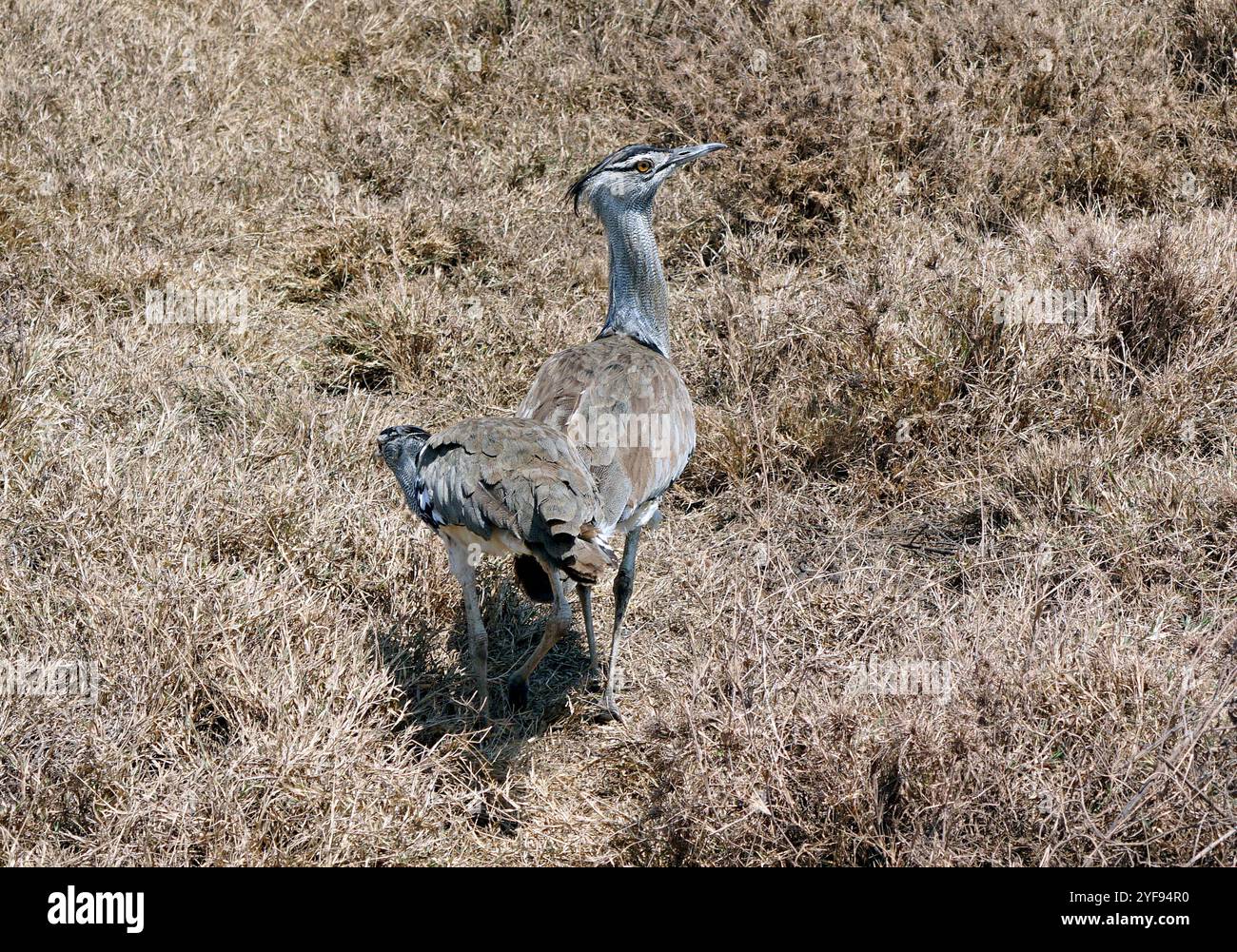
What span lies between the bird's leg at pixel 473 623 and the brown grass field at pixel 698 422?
16cm

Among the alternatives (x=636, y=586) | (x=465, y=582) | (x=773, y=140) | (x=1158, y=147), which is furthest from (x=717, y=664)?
(x=1158, y=147)

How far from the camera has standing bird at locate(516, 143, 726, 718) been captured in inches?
163

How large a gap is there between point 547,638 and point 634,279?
1672 millimetres

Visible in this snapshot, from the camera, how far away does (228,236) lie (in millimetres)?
6480

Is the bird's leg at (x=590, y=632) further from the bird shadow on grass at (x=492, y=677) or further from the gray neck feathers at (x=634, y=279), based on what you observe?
the gray neck feathers at (x=634, y=279)

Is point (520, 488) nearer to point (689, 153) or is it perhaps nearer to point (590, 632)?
point (590, 632)

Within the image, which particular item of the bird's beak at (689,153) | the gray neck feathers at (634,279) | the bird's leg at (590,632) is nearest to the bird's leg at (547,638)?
the bird's leg at (590,632)

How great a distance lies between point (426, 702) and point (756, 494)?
172 cm

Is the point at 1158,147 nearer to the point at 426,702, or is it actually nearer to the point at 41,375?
the point at 426,702

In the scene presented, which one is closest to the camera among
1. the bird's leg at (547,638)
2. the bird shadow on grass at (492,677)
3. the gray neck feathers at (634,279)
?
the bird's leg at (547,638)

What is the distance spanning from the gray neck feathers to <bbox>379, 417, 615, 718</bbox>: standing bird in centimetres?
107

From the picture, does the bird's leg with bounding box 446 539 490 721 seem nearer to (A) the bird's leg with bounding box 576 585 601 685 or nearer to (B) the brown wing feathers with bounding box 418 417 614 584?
(B) the brown wing feathers with bounding box 418 417 614 584

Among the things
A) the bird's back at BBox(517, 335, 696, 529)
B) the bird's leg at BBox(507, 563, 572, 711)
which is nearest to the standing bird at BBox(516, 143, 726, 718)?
the bird's back at BBox(517, 335, 696, 529)

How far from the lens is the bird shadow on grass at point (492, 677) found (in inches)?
162
